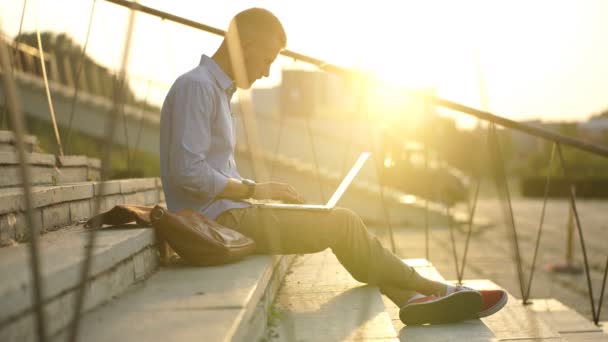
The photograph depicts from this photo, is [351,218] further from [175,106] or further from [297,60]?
[297,60]

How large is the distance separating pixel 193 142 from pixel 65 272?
2.89ft

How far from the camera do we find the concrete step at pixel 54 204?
194cm

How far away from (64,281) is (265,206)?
3.70ft

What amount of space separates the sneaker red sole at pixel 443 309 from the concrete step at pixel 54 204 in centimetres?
130

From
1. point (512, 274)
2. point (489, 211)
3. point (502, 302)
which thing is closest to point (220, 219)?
point (502, 302)

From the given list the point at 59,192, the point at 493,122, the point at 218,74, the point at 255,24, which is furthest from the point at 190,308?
the point at 493,122

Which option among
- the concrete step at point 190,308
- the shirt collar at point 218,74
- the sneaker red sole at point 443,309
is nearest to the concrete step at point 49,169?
the concrete step at point 190,308

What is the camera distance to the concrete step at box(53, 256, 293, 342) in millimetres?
1478

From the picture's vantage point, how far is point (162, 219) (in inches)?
84.5

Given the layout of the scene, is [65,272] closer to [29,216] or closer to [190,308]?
[190,308]

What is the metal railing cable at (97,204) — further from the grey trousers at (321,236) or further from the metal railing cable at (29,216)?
the grey trousers at (321,236)

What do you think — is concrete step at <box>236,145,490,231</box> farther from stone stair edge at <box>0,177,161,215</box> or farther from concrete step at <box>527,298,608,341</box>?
stone stair edge at <box>0,177,161,215</box>

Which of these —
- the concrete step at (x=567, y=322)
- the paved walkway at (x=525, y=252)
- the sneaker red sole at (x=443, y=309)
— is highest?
the sneaker red sole at (x=443, y=309)

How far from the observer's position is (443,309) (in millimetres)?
2422
